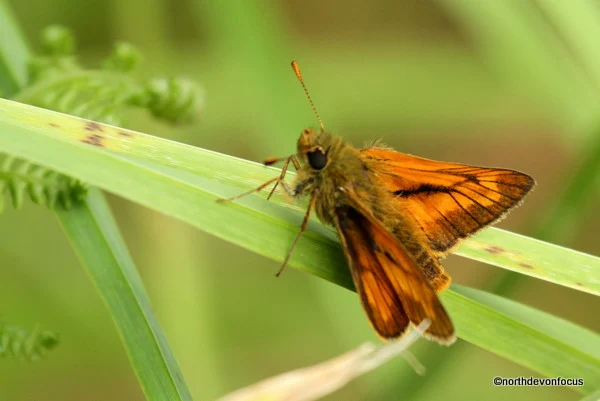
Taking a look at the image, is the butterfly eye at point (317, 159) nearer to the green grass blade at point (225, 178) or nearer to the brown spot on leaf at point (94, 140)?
the green grass blade at point (225, 178)

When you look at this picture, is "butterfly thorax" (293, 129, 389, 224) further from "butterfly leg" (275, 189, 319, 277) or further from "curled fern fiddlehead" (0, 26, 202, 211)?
"curled fern fiddlehead" (0, 26, 202, 211)

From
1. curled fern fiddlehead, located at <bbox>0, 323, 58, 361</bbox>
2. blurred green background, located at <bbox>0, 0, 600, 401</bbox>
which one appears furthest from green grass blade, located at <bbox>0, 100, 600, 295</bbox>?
blurred green background, located at <bbox>0, 0, 600, 401</bbox>

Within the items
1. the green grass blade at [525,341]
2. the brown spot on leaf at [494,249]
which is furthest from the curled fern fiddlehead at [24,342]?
the brown spot on leaf at [494,249]

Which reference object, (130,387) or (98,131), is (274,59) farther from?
(130,387)

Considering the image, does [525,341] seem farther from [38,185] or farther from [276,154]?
[276,154]

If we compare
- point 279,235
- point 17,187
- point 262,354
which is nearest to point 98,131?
point 17,187
